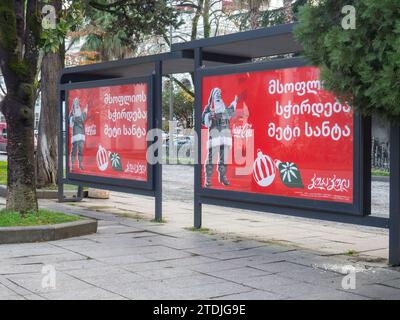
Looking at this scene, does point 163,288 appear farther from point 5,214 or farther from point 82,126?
point 82,126

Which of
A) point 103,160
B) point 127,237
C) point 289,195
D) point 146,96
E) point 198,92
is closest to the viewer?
point 289,195

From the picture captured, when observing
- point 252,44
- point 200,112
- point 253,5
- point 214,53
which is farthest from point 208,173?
point 253,5

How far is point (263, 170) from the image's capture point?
27.3ft

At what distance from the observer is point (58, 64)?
15.1 m

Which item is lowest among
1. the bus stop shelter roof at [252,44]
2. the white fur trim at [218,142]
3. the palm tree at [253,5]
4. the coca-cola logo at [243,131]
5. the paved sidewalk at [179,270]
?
the paved sidewalk at [179,270]

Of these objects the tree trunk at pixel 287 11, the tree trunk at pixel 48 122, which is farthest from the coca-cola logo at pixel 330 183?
the tree trunk at pixel 287 11

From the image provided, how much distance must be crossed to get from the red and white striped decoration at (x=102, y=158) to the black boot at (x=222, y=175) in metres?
3.33

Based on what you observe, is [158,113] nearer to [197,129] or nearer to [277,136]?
[197,129]

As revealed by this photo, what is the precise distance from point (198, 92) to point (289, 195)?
2.47 metres

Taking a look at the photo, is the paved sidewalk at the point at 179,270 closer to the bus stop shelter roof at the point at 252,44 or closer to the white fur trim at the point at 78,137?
the bus stop shelter roof at the point at 252,44

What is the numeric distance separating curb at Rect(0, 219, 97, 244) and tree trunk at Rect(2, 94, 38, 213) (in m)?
0.82

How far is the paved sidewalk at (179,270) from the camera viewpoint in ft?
18.5
